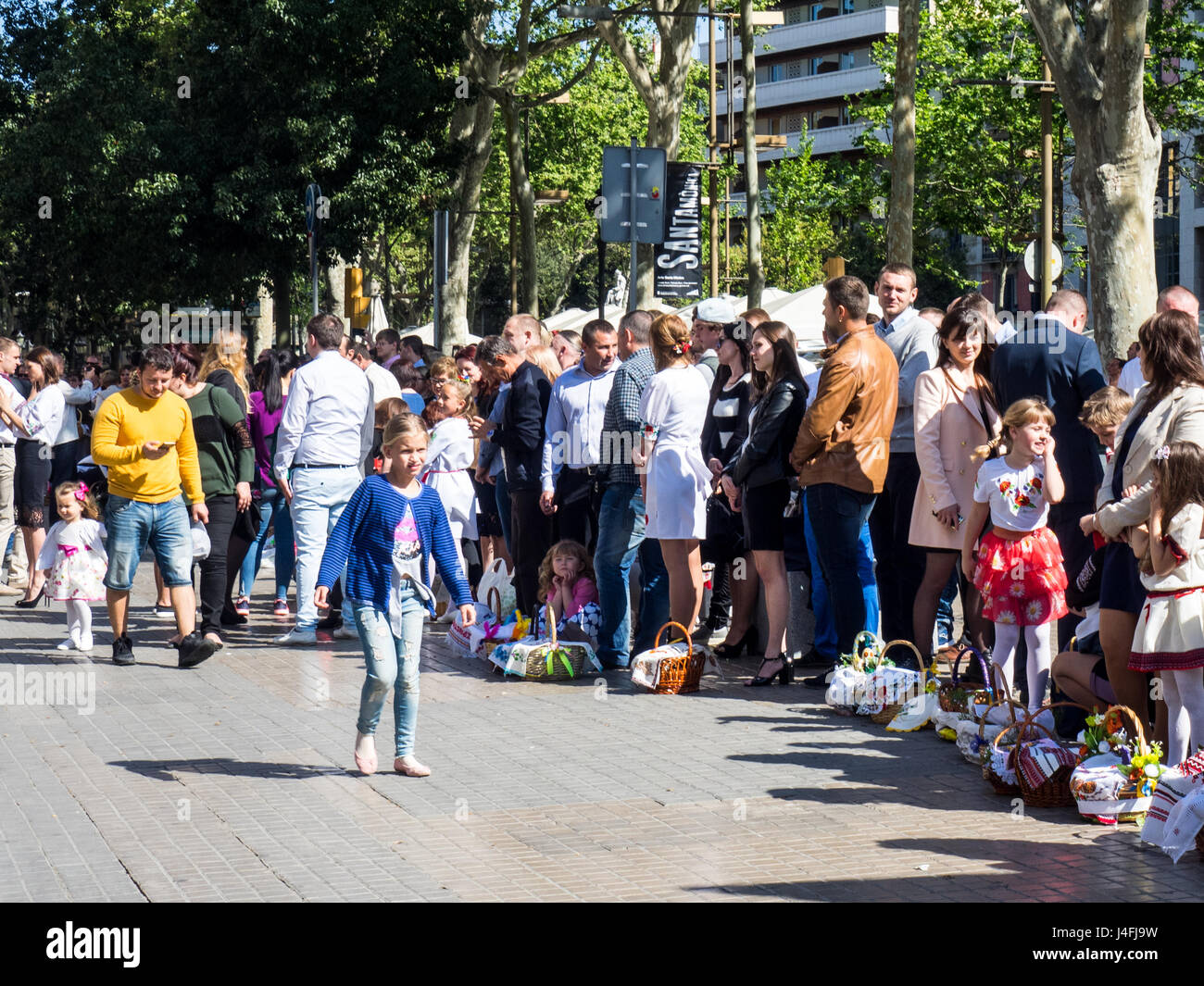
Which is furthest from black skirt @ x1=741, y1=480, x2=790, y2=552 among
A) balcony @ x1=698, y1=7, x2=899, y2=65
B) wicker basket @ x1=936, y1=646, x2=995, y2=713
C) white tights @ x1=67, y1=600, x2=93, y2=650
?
balcony @ x1=698, y1=7, x2=899, y2=65

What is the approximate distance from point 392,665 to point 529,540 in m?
3.59

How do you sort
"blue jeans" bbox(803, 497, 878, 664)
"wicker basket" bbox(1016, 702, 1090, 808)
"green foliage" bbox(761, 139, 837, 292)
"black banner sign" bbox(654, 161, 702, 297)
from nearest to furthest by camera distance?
1. "wicker basket" bbox(1016, 702, 1090, 808)
2. "blue jeans" bbox(803, 497, 878, 664)
3. "black banner sign" bbox(654, 161, 702, 297)
4. "green foliage" bbox(761, 139, 837, 292)

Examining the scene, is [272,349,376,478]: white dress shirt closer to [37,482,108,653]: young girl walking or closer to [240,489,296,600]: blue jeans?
[240,489,296,600]: blue jeans

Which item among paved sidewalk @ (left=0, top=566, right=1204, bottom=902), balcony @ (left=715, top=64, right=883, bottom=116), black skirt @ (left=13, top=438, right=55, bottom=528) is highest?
balcony @ (left=715, top=64, right=883, bottom=116)

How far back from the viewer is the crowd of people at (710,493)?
23.1ft

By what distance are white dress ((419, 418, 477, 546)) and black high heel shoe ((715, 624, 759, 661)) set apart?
2138 millimetres

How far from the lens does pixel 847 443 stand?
8.88 metres

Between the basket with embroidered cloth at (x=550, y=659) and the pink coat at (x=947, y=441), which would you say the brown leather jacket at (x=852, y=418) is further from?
the basket with embroidered cloth at (x=550, y=659)

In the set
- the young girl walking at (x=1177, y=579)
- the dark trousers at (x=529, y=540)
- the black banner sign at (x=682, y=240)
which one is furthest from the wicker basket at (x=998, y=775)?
the black banner sign at (x=682, y=240)

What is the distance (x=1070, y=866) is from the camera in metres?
5.86

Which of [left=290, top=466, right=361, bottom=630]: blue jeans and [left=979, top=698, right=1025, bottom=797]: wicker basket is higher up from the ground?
[left=290, top=466, right=361, bottom=630]: blue jeans

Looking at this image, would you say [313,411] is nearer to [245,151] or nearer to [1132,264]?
[1132,264]

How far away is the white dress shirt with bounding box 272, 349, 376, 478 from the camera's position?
36.8ft
